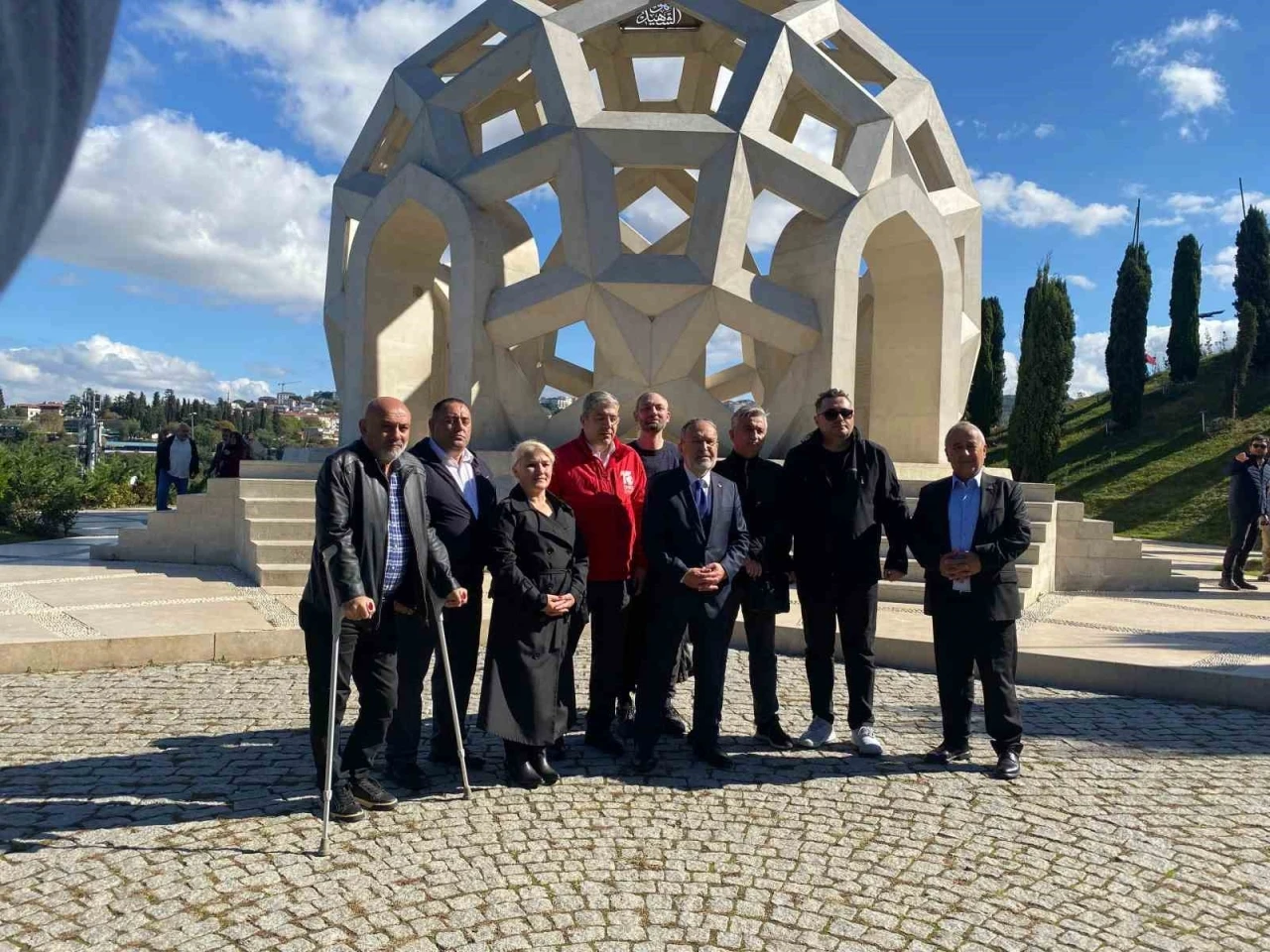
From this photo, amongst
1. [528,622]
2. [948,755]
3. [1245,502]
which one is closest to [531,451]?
[528,622]

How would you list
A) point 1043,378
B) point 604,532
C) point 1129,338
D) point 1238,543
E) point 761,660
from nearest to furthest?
1. point 604,532
2. point 761,660
3. point 1238,543
4. point 1043,378
5. point 1129,338

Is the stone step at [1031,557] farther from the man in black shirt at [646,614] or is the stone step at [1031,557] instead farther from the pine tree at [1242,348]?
the pine tree at [1242,348]

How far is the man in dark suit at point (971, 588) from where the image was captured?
4.43 meters

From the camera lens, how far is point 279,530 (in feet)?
30.5

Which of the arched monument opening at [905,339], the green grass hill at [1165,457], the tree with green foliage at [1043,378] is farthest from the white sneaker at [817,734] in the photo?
the tree with green foliage at [1043,378]

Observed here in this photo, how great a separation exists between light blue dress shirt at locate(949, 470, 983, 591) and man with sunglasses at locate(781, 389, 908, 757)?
26 cm

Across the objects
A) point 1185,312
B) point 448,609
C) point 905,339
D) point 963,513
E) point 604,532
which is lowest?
point 448,609

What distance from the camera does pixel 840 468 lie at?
4770mm

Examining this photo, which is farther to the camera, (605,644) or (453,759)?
(605,644)

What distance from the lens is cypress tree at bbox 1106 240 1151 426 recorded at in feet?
104

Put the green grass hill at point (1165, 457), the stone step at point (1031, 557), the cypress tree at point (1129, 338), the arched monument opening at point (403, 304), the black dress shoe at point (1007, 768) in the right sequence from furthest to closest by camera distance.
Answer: the cypress tree at point (1129, 338), the green grass hill at point (1165, 457), the arched monument opening at point (403, 304), the stone step at point (1031, 557), the black dress shoe at point (1007, 768)

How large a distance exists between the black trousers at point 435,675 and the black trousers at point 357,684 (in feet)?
0.57

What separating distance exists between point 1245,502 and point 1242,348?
2417 cm

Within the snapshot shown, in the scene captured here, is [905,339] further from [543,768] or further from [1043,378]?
[1043,378]
